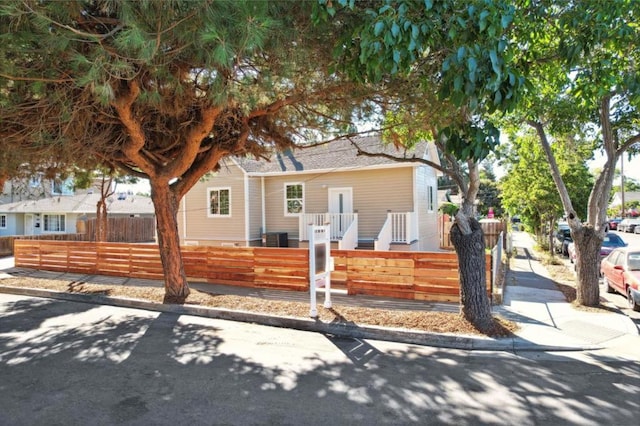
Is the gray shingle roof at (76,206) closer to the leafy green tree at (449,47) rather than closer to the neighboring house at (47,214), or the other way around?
the neighboring house at (47,214)

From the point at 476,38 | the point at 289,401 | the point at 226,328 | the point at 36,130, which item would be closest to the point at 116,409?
the point at 289,401

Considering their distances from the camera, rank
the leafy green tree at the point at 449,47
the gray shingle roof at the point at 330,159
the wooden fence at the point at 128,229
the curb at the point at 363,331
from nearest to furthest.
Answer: the leafy green tree at the point at 449,47 → the curb at the point at 363,331 → the gray shingle roof at the point at 330,159 → the wooden fence at the point at 128,229

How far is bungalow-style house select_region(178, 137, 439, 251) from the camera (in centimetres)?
1568

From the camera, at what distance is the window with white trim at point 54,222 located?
107ft

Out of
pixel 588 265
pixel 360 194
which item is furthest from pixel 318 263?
pixel 360 194

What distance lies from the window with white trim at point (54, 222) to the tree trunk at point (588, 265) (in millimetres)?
35257

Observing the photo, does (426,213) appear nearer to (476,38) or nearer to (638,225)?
(476,38)

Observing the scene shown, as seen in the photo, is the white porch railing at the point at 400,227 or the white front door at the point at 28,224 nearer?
the white porch railing at the point at 400,227

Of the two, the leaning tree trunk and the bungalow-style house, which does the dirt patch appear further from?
the bungalow-style house

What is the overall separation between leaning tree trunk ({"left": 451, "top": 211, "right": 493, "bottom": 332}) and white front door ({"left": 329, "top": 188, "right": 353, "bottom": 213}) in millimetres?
9846

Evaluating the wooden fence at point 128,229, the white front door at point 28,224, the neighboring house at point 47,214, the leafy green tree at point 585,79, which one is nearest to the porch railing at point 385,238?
the leafy green tree at point 585,79

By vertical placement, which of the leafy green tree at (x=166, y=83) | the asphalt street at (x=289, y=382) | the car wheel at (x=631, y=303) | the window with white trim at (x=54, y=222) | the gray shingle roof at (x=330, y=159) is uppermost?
the gray shingle roof at (x=330, y=159)

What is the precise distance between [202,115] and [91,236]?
79.1ft

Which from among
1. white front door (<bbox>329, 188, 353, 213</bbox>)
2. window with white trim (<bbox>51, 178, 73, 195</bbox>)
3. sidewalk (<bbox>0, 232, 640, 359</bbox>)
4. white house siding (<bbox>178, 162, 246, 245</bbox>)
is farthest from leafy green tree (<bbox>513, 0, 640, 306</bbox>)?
white house siding (<bbox>178, 162, 246, 245</bbox>)
